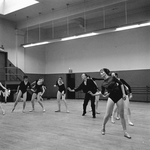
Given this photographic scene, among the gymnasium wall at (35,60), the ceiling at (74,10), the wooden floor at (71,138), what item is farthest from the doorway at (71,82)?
the wooden floor at (71,138)

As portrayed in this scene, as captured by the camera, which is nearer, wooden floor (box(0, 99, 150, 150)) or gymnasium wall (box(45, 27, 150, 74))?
wooden floor (box(0, 99, 150, 150))

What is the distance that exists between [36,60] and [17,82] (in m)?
3.70

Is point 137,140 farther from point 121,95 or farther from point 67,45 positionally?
point 67,45


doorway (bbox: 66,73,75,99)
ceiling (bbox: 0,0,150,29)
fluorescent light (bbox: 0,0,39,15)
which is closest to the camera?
ceiling (bbox: 0,0,150,29)

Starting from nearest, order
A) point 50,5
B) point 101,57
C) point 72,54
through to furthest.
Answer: point 50,5
point 101,57
point 72,54

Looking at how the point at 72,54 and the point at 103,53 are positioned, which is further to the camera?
the point at 72,54

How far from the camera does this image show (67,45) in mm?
16453

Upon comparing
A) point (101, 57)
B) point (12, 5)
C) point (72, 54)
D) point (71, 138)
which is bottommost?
point (71, 138)

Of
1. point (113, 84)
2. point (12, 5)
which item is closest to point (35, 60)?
point (12, 5)

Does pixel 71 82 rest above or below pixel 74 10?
below

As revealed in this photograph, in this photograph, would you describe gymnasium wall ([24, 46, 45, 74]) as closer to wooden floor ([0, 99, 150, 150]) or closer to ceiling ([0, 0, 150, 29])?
ceiling ([0, 0, 150, 29])

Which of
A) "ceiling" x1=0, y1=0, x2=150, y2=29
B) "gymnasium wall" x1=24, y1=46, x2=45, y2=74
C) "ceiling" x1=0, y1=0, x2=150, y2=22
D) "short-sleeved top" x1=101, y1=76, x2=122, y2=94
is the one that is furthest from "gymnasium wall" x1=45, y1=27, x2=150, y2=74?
"short-sleeved top" x1=101, y1=76, x2=122, y2=94

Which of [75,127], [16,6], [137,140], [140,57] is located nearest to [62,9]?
[16,6]

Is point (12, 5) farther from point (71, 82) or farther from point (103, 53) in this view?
point (71, 82)
